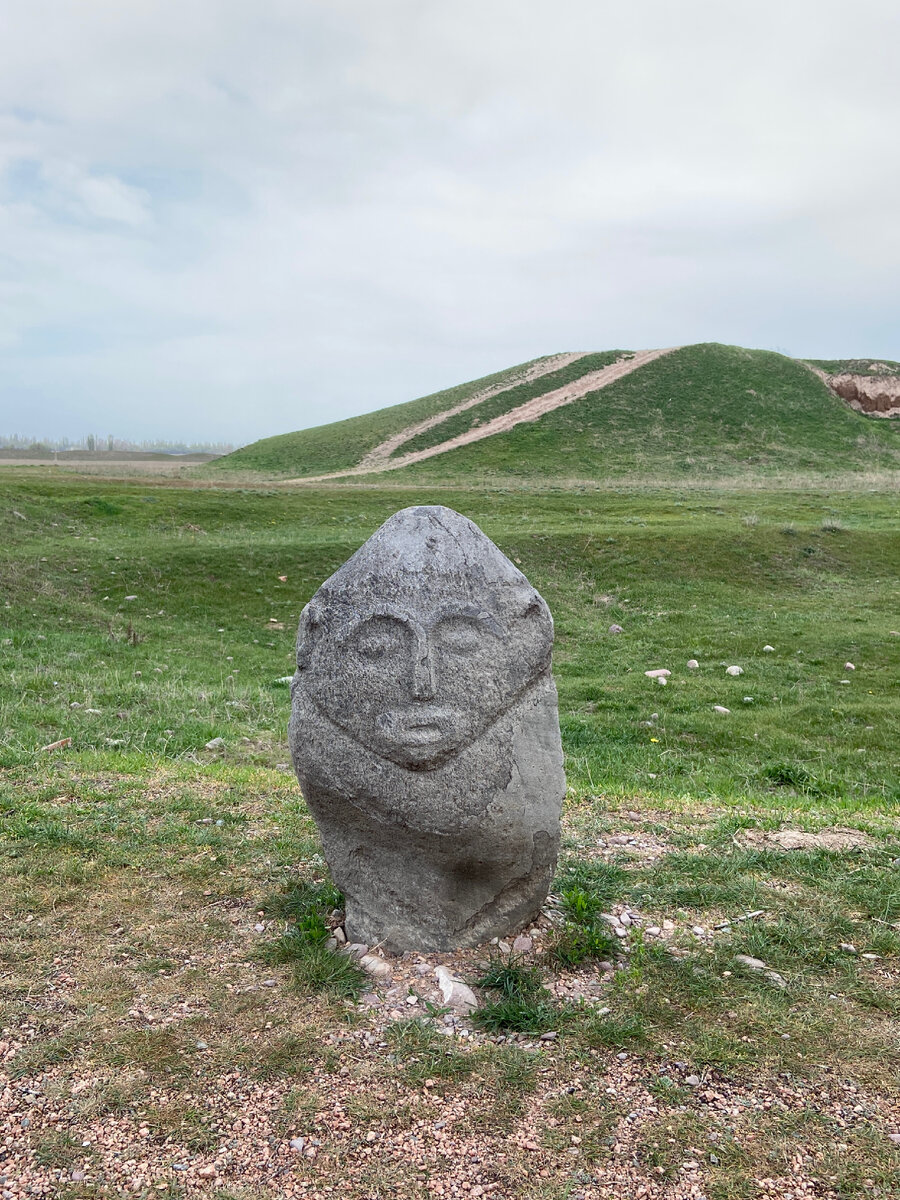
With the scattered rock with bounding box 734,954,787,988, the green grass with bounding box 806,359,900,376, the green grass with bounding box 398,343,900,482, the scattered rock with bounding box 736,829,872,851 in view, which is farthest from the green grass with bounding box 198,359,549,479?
the scattered rock with bounding box 734,954,787,988

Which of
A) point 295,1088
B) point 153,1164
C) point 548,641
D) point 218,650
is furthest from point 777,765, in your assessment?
point 218,650

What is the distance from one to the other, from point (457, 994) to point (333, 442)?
190 feet

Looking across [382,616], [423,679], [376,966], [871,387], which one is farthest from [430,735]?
[871,387]

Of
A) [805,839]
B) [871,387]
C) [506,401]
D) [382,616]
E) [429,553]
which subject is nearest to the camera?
[382,616]

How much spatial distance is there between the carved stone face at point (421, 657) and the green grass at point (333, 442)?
46.9 metres

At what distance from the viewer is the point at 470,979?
17.0 feet

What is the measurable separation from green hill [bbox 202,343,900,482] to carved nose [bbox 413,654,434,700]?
38136mm

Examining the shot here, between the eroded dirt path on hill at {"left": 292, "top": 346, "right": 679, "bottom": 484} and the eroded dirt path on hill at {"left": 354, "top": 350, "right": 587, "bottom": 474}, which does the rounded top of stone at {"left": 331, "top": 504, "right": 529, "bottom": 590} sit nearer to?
the eroded dirt path on hill at {"left": 292, "top": 346, "right": 679, "bottom": 484}

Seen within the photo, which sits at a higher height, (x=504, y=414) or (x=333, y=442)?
(x=504, y=414)

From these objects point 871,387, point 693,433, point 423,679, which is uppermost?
point 871,387

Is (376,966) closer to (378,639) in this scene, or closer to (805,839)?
(378,639)

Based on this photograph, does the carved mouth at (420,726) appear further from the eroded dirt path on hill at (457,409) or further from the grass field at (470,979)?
the eroded dirt path on hill at (457,409)

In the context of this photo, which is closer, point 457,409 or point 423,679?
point 423,679

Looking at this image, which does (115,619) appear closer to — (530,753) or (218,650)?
(218,650)
